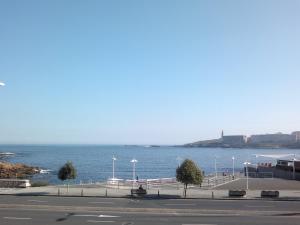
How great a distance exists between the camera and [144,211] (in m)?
34.1

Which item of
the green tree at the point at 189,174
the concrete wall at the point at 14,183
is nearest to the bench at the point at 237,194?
the green tree at the point at 189,174

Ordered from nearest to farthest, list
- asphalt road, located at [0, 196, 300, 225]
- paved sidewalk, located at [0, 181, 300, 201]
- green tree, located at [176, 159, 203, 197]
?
asphalt road, located at [0, 196, 300, 225] < paved sidewalk, located at [0, 181, 300, 201] < green tree, located at [176, 159, 203, 197]

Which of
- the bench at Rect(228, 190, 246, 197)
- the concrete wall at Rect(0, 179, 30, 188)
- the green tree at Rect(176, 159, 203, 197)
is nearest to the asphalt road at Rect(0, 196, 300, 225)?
the bench at Rect(228, 190, 246, 197)

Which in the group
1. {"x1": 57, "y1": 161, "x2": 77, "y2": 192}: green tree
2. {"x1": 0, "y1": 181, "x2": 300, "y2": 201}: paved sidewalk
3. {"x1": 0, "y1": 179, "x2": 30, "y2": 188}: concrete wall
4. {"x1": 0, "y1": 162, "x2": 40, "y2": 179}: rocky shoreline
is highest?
{"x1": 57, "y1": 161, "x2": 77, "y2": 192}: green tree

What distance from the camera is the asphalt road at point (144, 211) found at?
29.3 metres

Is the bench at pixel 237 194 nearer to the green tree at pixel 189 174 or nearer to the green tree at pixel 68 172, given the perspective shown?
the green tree at pixel 189 174

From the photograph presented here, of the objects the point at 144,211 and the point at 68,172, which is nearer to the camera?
the point at 144,211

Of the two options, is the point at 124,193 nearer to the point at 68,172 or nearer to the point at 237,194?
the point at 68,172

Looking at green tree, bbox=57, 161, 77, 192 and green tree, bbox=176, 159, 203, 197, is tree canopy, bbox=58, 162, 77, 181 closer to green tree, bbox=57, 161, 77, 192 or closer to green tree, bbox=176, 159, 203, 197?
green tree, bbox=57, 161, 77, 192

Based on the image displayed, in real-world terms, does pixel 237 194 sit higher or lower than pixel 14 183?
lower

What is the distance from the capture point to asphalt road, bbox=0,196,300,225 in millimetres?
29281

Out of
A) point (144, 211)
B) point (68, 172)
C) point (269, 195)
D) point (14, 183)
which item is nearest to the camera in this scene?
point (144, 211)

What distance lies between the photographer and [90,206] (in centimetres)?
3722

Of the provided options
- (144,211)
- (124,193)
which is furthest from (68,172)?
(144,211)
